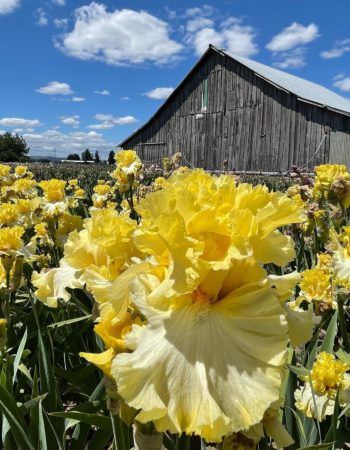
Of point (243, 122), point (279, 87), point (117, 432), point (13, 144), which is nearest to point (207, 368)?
point (117, 432)

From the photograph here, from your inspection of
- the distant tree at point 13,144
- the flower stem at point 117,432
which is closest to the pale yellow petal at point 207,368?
the flower stem at point 117,432

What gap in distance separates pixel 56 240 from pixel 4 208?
0.41m

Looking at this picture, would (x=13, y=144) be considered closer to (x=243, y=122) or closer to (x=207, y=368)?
(x=243, y=122)

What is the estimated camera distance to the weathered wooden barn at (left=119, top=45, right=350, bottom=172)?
18.8 metres

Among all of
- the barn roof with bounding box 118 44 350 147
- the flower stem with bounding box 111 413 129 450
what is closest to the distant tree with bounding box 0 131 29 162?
the barn roof with bounding box 118 44 350 147

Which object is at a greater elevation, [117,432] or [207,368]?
[207,368]

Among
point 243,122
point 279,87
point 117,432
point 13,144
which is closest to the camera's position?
point 117,432

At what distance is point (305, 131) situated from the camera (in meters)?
19.4

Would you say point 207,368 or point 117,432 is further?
point 117,432

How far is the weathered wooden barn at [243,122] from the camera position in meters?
18.8

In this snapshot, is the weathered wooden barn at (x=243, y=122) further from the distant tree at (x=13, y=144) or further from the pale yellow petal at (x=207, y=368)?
the distant tree at (x=13, y=144)

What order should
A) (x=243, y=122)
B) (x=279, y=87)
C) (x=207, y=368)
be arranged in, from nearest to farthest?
(x=207, y=368) < (x=279, y=87) < (x=243, y=122)

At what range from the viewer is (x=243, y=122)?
2170 cm

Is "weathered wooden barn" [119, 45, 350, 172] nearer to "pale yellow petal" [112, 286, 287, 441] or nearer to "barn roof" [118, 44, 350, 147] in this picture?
"barn roof" [118, 44, 350, 147]
